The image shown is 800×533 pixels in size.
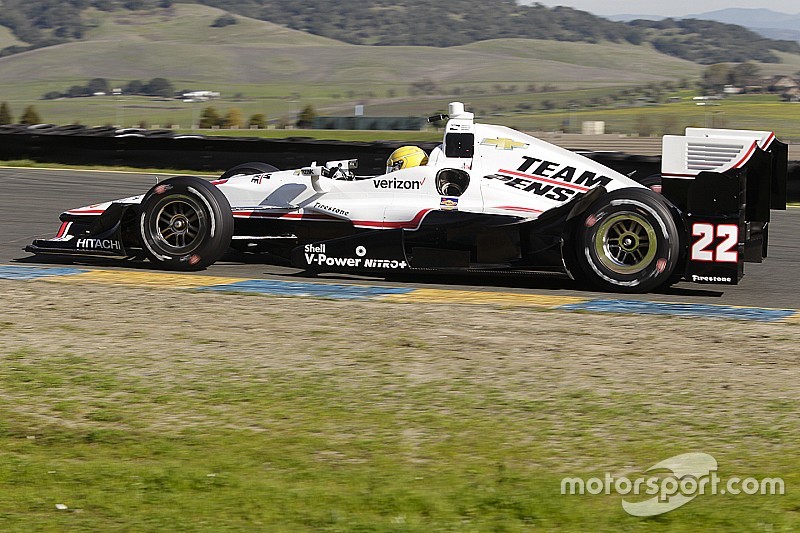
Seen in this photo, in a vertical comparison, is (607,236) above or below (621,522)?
above

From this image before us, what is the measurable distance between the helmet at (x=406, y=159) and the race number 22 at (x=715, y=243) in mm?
2222

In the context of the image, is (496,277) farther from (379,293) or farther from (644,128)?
(644,128)

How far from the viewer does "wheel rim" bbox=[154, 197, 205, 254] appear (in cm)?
896

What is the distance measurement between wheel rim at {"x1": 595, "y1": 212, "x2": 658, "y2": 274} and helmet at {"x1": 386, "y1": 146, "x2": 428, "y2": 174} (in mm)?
1645

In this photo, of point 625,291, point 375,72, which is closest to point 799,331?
point 625,291

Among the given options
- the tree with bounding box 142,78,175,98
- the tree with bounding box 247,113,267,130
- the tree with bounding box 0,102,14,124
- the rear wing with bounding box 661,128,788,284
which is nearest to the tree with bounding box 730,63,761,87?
the tree with bounding box 247,113,267,130

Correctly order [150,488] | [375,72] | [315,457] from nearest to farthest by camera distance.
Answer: [150,488]
[315,457]
[375,72]

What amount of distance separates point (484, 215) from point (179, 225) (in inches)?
99.2

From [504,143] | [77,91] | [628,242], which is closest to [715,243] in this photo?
[628,242]

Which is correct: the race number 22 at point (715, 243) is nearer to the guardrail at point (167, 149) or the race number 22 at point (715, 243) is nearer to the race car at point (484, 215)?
the race car at point (484, 215)

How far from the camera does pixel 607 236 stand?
8.08 meters

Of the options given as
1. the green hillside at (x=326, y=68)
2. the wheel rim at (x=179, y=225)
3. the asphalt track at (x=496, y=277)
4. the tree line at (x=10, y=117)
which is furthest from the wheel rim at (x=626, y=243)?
the green hillside at (x=326, y=68)

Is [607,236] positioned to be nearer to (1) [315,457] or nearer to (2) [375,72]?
(1) [315,457]

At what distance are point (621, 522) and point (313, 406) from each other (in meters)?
1.84
